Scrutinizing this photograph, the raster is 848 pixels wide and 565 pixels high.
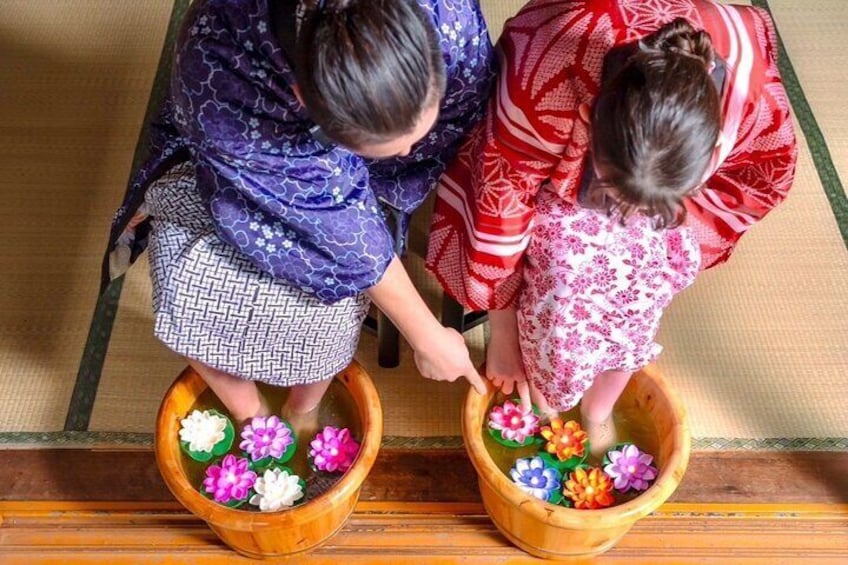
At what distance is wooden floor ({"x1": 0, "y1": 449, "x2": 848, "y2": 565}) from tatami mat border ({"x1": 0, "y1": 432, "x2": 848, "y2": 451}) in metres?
0.01

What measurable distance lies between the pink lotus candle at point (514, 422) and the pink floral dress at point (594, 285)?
0.18 m

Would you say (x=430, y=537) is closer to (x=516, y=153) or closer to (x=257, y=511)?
(x=257, y=511)

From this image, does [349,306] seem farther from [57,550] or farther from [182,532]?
[57,550]

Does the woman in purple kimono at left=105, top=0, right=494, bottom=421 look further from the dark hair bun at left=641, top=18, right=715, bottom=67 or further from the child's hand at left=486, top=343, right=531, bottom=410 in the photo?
the dark hair bun at left=641, top=18, right=715, bottom=67

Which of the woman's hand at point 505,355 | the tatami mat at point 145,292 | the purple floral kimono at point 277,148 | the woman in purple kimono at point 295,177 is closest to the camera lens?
the woman in purple kimono at point 295,177

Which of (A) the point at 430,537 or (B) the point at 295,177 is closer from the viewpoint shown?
(B) the point at 295,177

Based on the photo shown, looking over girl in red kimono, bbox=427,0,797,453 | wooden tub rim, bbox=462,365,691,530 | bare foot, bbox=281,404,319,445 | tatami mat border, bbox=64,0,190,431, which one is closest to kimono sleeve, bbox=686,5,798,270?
girl in red kimono, bbox=427,0,797,453

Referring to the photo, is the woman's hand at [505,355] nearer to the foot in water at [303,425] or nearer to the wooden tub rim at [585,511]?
the wooden tub rim at [585,511]

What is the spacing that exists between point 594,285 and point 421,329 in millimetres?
231

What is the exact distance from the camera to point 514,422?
136 centimetres

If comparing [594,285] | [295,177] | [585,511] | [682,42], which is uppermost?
[682,42]

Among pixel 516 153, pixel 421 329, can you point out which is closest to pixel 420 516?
pixel 421 329

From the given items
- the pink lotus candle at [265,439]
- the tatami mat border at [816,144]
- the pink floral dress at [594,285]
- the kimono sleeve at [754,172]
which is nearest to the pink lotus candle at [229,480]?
the pink lotus candle at [265,439]

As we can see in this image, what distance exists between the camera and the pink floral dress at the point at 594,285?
1107 mm
